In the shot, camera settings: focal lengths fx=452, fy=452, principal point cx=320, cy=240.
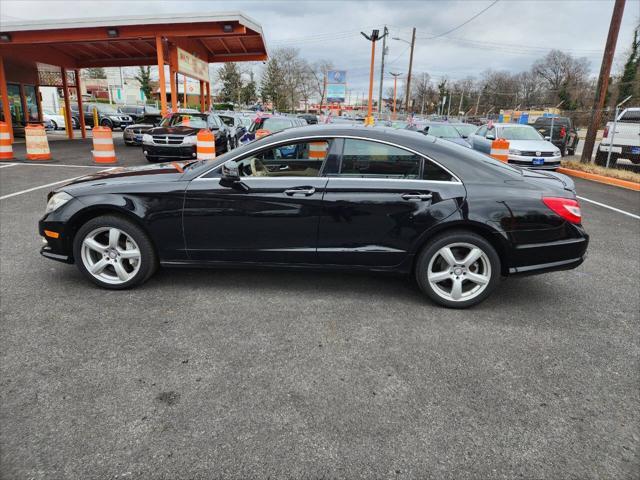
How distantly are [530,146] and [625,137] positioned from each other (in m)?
3.02

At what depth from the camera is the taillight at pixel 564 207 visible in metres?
3.74

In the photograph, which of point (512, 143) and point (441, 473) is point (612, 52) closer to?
point (512, 143)

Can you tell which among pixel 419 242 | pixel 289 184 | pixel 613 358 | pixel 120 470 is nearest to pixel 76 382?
pixel 120 470

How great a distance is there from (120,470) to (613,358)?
317 centimetres

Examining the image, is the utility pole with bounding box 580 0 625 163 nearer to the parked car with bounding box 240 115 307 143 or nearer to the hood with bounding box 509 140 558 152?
the hood with bounding box 509 140 558 152

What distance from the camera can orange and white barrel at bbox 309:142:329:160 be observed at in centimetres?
391

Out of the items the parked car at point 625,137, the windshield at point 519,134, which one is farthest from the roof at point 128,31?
the parked car at point 625,137

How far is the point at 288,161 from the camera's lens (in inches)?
164

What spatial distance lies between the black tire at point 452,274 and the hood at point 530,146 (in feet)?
34.5

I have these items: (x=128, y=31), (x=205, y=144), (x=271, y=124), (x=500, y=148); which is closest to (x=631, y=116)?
(x=500, y=148)

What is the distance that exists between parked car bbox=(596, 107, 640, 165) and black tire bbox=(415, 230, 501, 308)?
12.5 meters

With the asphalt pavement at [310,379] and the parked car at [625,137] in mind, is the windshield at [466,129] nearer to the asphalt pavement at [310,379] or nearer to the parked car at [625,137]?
the parked car at [625,137]

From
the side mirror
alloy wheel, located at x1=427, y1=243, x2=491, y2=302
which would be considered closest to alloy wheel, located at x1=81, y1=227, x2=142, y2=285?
the side mirror

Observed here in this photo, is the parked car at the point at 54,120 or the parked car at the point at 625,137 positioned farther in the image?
the parked car at the point at 54,120
